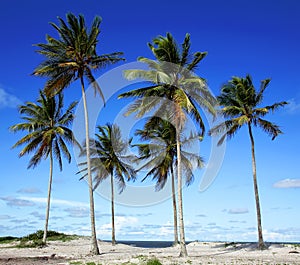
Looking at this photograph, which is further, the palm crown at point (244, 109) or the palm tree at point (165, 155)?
the palm tree at point (165, 155)

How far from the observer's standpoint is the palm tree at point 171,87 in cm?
2320

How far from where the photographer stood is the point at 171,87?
2370 cm

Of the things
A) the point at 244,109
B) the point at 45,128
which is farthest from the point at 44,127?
the point at 244,109

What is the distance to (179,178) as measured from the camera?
22.5m

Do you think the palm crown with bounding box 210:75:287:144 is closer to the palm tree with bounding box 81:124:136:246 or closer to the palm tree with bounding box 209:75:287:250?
the palm tree with bounding box 209:75:287:250

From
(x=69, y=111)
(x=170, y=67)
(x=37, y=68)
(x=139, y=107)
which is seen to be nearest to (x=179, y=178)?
(x=139, y=107)

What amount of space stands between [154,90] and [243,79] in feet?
26.0

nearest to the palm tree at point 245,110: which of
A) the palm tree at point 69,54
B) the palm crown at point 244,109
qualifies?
the palm crown at point 244,109

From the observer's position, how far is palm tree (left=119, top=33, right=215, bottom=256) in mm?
23203

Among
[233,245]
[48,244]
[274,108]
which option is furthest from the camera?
[48,244]

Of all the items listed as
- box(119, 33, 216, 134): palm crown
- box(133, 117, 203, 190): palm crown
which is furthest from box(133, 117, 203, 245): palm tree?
box(119, 33, 216, 134): palm crown

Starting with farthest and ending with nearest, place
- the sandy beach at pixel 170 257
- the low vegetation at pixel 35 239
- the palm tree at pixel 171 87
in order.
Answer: the low vegetation at pixel 35 239 → the palm tree at pixel 171 87 → the sandy beach at pixel 170 257

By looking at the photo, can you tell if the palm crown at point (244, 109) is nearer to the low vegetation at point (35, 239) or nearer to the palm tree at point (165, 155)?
the palm tree at point (165, 155)

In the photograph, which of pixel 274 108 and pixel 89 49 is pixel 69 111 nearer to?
pixel 89 49
